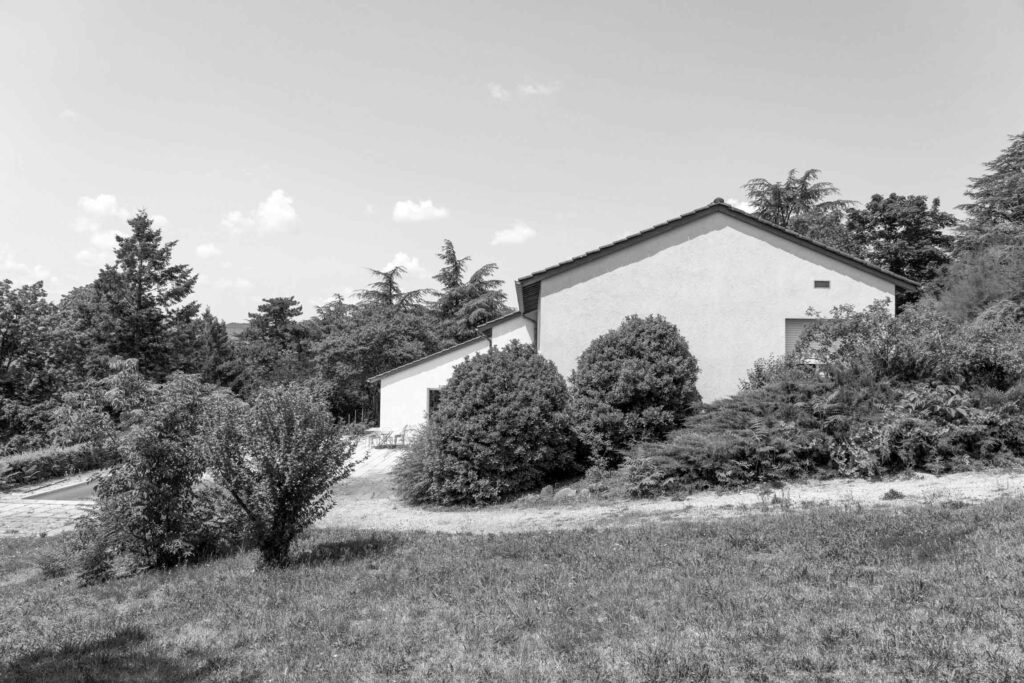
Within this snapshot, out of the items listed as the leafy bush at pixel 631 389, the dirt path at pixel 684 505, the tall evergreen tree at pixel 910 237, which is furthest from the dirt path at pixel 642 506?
the tall evergreen tree at pixel 910 237

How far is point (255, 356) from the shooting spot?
4875 cm

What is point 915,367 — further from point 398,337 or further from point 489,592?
point 398,337

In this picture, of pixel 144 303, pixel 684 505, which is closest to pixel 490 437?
pixel 684 505

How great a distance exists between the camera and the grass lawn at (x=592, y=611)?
4.10m

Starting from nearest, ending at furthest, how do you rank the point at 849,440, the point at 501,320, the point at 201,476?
the point at 201,476
the point at 849,440
the point at 501,320

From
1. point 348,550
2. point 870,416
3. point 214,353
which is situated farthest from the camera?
point 214,353

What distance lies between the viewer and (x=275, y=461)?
7211 mm

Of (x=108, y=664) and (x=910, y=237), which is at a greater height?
(x=910, y=237)

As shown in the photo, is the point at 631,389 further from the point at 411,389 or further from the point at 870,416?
the point at 411,389

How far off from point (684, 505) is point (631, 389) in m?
3.75

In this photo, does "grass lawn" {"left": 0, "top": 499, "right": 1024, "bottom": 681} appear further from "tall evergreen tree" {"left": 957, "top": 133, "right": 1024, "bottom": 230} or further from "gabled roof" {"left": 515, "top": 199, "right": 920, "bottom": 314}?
"tall evergreen tree" {"left": 957, "top": 133, "right": 1024, "bottom": 230}

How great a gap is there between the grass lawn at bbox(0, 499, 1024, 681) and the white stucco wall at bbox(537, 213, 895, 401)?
808cm

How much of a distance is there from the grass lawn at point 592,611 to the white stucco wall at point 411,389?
54.5 feet

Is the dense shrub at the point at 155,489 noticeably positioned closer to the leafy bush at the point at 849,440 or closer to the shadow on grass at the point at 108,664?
the shadow on grass at the point at 108,664
